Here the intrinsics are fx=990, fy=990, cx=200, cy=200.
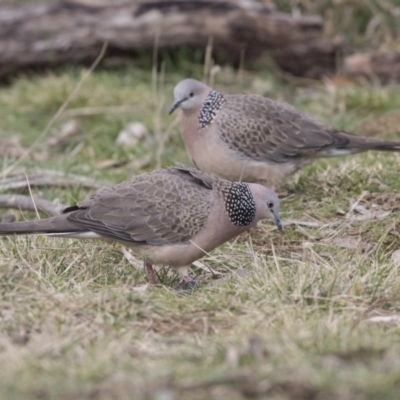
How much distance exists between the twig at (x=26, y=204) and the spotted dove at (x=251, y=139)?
1.05 m

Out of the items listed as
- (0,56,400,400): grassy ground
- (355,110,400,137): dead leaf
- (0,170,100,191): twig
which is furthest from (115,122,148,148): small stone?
(355,110,400,137): dead leaf

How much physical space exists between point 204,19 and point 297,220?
4.26 meters

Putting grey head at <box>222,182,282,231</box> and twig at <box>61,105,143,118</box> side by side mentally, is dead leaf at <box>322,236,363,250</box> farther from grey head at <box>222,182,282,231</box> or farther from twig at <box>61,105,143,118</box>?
twig at <box>61,105,143,118</box>

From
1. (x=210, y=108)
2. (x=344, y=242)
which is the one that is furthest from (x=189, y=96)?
(x=344, y=242)

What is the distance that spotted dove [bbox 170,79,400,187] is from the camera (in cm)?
674

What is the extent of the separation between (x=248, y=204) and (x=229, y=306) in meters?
1.03

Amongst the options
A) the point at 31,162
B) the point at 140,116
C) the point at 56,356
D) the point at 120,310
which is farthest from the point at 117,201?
the point at 140,116

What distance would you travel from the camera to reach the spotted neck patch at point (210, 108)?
6.85 metres

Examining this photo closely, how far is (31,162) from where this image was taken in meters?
8.06

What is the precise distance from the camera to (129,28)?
9906 mm

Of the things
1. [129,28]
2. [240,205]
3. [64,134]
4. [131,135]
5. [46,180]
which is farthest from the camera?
[129,28]

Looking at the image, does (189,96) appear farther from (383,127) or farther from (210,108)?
(383,127)

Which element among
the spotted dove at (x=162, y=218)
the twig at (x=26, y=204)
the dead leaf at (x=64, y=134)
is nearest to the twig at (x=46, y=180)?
the twig at (x=26, y=204)

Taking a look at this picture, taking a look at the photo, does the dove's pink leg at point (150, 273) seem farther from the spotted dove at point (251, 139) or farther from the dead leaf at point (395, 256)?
the spotted dove at point (251, 139)
